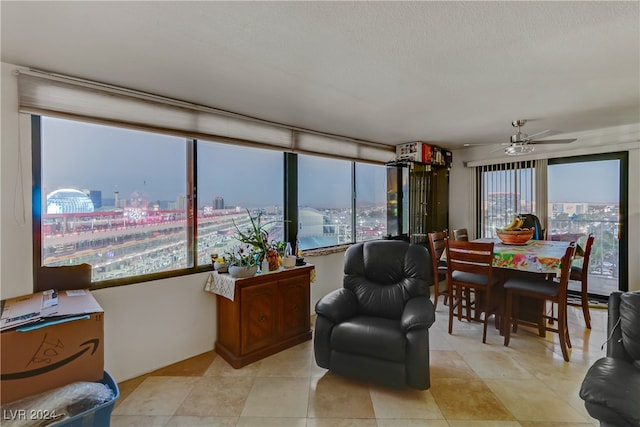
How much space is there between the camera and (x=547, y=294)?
8.68 feet

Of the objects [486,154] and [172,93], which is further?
[486,154]

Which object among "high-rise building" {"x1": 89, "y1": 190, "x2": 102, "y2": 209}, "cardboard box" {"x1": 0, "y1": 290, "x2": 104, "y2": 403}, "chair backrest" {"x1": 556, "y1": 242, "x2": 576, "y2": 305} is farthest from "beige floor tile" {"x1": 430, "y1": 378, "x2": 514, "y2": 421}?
"high-rise building" {"x1": 89, "y1": 190, "x2": 102, "y2": 209}

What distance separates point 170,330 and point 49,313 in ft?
3.73

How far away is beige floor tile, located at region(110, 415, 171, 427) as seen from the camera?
5.99ft

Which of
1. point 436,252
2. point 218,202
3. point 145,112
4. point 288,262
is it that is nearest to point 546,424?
point 436,252

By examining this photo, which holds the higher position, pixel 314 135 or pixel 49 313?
pixel 314 135

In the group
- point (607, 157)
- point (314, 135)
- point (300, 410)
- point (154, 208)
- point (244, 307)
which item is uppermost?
point (314, 135)

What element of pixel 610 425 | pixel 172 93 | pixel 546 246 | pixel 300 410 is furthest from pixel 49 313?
pixel 546 246

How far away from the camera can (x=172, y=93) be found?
238cm

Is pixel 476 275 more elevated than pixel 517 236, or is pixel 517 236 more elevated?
pixel 517 236

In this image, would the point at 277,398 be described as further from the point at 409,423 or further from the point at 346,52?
the point at 346,52

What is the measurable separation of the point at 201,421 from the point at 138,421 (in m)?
0.40

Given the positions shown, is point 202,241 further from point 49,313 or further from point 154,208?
point 49,313

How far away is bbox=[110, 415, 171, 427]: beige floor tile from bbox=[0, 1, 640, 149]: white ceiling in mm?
2289
